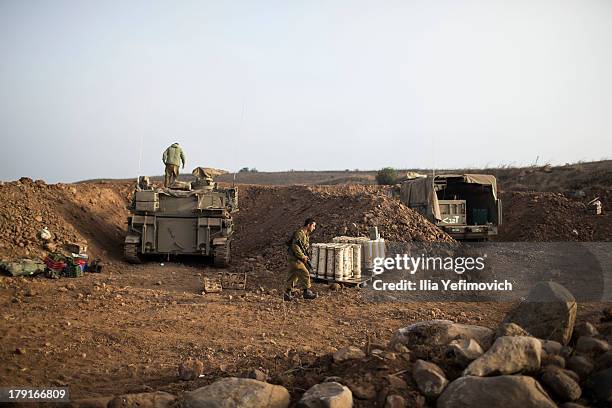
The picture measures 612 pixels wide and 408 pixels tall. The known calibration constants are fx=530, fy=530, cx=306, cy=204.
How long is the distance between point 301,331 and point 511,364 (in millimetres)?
3626

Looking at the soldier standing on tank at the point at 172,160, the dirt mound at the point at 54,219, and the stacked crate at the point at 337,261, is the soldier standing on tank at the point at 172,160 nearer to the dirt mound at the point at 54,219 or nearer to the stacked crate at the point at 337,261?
the dirt mound at the point at 54,219

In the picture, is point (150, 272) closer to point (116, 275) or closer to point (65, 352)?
point (116, 275)

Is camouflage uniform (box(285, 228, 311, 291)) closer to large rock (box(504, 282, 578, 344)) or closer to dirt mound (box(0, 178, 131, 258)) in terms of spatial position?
large rock (box(504, 282, 578, 344))

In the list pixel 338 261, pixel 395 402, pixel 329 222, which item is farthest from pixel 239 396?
pixel 329 222

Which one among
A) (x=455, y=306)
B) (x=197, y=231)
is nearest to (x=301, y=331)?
(x=455, y=306)

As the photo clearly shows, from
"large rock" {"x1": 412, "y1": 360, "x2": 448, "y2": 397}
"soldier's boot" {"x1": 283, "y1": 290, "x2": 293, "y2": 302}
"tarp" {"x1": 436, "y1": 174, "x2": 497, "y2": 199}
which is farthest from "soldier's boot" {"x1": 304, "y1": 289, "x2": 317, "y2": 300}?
"tarp" {"x1": 436, "y1": 174, "x2": 497, "y2": 199}

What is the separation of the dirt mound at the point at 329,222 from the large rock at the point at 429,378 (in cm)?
871

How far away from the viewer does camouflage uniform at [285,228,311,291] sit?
29.8ft

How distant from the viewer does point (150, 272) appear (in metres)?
12.6

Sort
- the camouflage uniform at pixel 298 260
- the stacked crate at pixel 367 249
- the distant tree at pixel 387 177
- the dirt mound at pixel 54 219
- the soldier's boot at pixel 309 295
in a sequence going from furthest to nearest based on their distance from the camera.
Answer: the distant tree at pixel 387 177
the dirt mound at pixel 54 219
the stacked crate at pixel 367 249
the soldier's boot at pixel 309 295
the camouflage uniform at pixel 298 260

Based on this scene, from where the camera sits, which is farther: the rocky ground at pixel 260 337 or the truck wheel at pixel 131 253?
the truck wheel at pixel 131 253

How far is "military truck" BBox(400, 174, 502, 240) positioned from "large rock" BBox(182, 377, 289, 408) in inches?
462

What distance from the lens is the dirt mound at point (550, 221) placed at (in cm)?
1822

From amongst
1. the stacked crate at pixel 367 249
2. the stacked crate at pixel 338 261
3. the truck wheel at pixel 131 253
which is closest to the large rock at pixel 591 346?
the stacked crate at pixel 338 261
